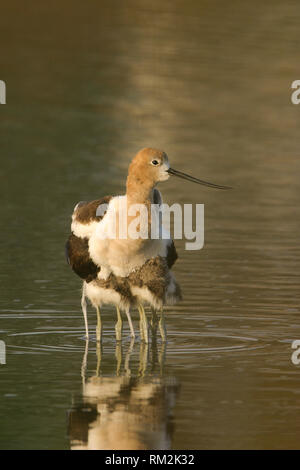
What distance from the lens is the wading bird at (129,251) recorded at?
39.7 ft

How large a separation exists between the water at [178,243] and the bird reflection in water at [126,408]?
16 mm

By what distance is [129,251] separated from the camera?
39.6ft

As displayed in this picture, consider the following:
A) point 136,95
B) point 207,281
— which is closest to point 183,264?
point 207,281

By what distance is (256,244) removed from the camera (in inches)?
694

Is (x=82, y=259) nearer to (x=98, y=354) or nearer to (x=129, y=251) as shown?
(x=129, y=251)

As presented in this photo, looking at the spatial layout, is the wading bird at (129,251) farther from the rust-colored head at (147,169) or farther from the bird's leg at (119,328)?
the bird's leg at (119,328)

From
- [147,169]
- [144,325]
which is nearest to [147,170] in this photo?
[147,169]

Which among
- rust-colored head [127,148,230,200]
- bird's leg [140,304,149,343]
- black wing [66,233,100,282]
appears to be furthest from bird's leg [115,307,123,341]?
rust-colored head [127,148,230,200]

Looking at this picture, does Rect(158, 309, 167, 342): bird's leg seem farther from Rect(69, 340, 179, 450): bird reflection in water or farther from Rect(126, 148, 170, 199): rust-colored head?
Rect(126, 148, 170, 199): rust-colored head

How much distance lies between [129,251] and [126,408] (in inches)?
84.9

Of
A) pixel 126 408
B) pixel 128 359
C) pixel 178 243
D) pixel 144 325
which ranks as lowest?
pixel 126 408

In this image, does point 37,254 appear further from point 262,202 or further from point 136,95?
point 136,95

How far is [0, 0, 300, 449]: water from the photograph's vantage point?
10.2 m

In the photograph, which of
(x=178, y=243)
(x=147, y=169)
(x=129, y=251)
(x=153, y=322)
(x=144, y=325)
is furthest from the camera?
(x=178, y=243)
